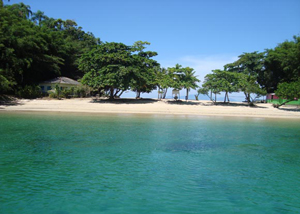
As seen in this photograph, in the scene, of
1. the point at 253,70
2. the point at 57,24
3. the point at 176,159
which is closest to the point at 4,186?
the point at 176,159

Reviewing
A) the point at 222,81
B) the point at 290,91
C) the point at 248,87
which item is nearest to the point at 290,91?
the point at 290,91

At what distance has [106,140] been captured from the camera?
535 inches

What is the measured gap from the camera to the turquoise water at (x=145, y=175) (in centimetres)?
609

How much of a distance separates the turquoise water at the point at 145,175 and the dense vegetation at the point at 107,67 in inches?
794

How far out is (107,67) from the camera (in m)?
34.1

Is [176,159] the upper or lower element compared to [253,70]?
lower

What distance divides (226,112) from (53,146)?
22995 millimetres

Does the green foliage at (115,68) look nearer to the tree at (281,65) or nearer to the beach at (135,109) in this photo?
the beach at (135,109)

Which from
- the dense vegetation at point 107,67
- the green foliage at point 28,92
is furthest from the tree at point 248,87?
the green foliage at point 28,92

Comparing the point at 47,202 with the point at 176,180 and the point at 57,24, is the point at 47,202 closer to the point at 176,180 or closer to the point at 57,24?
the point at 176,180

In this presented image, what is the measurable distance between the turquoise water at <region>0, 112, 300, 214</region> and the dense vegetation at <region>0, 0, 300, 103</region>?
794 inches

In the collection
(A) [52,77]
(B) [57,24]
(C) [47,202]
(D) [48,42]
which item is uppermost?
(B) [57,24]

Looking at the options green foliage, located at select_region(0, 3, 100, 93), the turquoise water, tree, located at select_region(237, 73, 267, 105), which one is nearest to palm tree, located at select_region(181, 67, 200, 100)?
tree, located at select_region(237, 73, 267, 105)

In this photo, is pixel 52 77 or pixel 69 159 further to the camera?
pixel 52 77
